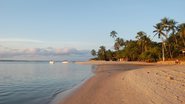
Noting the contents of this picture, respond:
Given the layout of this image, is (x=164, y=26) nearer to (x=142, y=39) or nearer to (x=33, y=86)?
(x=142, y=39)

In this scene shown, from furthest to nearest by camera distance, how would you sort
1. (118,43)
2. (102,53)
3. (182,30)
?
(102,53) < (118,43) < (182,30)

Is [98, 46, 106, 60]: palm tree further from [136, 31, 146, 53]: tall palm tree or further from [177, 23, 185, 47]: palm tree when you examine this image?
[177, 23, 185, 47]: palm tree

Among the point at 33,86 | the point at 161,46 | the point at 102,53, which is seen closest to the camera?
the point at 33,86

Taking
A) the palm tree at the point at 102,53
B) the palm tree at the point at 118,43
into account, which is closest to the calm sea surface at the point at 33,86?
the palm tree at the point at 118,43

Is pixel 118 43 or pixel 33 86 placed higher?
pixel 118 43

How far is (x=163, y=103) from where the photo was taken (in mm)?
10984

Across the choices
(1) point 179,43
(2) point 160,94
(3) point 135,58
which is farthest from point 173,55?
(2) point 160,94

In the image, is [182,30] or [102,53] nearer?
[182,30]

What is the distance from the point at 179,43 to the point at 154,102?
81681 mm

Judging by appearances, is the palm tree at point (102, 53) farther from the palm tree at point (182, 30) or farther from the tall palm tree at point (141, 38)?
the palm tree at point (182, 30)

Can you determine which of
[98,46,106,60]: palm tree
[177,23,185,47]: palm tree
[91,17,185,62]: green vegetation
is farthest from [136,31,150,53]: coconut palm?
[98,46,106,60]: palm tree

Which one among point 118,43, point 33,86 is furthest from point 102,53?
point 33,86

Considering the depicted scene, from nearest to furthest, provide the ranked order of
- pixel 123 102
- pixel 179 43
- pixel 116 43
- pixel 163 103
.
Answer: pixel 163 103 → pixel 123 102 → pixel 179 43 → pixel 116 43

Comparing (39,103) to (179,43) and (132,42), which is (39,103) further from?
(132,42)
